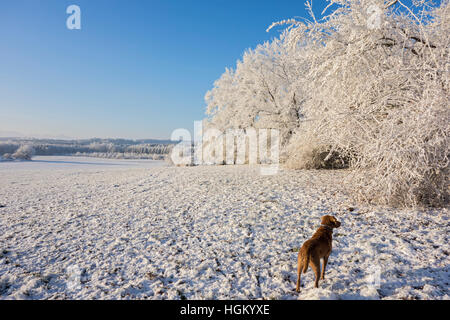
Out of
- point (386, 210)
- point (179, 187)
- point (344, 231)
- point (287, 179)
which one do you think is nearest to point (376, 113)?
point (386, 210)

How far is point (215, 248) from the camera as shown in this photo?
4094 mm

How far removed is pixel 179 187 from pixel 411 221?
21.7 feet

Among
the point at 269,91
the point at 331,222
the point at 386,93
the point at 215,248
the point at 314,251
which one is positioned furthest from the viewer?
the point at 269,91

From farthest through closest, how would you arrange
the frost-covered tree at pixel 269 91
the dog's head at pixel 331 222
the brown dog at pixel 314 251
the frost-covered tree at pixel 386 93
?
the frost-covered tree at pixel 269 91 < the frost-covered tree at pixel 386 93 < the dog's head at pixel 331 222 < the brown dog at pixel 314 251

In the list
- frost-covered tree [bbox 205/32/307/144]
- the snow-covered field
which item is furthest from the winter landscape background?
frost-covered tree [bbox 205/32/307/144]

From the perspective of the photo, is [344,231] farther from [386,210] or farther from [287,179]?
[287,179]

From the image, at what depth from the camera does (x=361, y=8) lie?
5.90 meters

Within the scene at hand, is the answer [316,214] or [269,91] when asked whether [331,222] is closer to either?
[316,214]

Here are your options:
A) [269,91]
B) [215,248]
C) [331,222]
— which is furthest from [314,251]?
[269,91]

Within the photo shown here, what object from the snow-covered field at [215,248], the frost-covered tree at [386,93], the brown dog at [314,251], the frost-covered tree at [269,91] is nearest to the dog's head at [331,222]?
the brown dog at [314,251]

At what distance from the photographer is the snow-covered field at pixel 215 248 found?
9.84ft

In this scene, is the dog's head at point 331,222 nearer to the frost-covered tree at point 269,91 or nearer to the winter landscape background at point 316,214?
the winter landscape background at point 316,214

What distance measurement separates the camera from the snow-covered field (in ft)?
9.84

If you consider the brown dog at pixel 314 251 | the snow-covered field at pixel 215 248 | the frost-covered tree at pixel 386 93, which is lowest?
the snow-covered field at pixel 215 248
